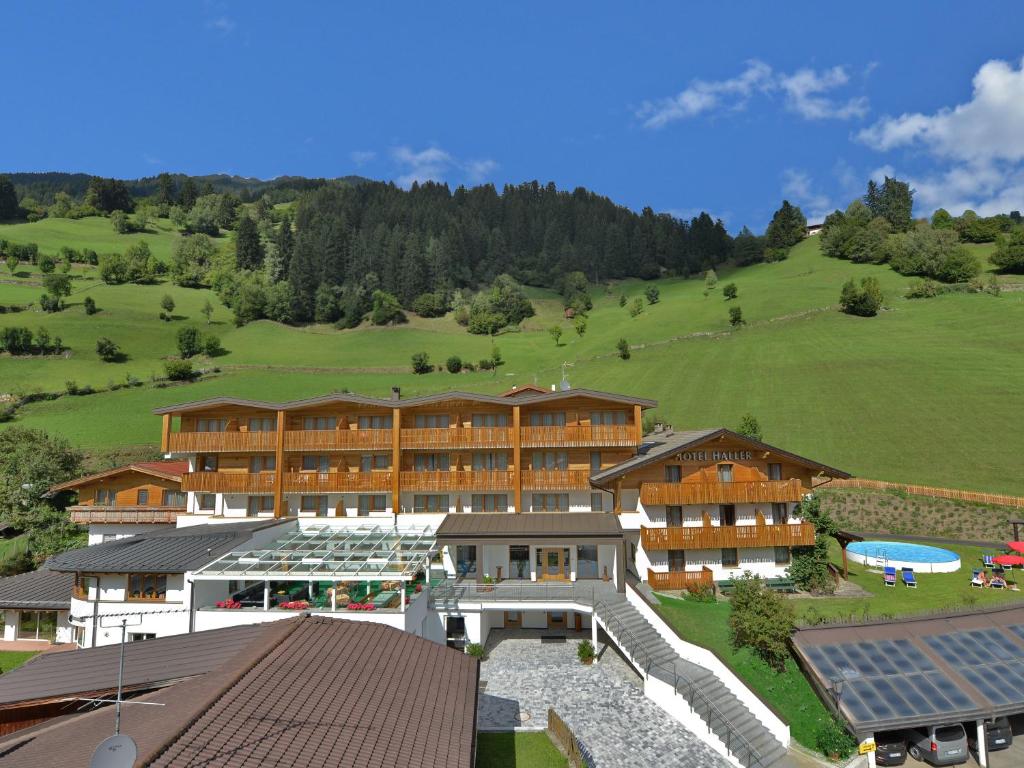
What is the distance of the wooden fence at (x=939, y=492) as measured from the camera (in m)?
41.7

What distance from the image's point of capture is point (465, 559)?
34000 mm

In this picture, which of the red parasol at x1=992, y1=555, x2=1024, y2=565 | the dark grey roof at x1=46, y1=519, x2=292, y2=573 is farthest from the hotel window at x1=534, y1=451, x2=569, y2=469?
the red parasol at x1=992, y1=555, x2=1024, y2=565

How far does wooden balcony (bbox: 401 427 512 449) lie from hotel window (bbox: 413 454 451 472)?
1.65 meters

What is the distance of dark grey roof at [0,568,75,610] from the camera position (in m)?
29.8

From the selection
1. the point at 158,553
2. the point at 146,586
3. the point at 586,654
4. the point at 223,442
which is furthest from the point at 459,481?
the point at 146,586

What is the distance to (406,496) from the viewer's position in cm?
3875

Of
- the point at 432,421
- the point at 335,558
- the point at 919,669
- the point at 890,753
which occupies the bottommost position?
the point at 890,753

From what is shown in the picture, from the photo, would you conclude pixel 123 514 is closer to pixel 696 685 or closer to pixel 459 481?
pixel 459 481

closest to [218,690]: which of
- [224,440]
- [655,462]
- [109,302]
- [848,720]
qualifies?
[848,720]

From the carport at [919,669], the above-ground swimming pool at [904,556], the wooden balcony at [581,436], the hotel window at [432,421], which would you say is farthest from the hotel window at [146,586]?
the above-ground swimming pool at [904,556]

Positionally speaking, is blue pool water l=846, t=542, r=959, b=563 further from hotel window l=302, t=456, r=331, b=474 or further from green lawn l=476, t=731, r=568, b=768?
hotel window l=302, t=456, r=331, b=474

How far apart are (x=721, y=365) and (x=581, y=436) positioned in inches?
2052

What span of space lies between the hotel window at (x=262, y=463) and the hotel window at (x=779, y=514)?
31681 millimetres

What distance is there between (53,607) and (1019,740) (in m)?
42.2
